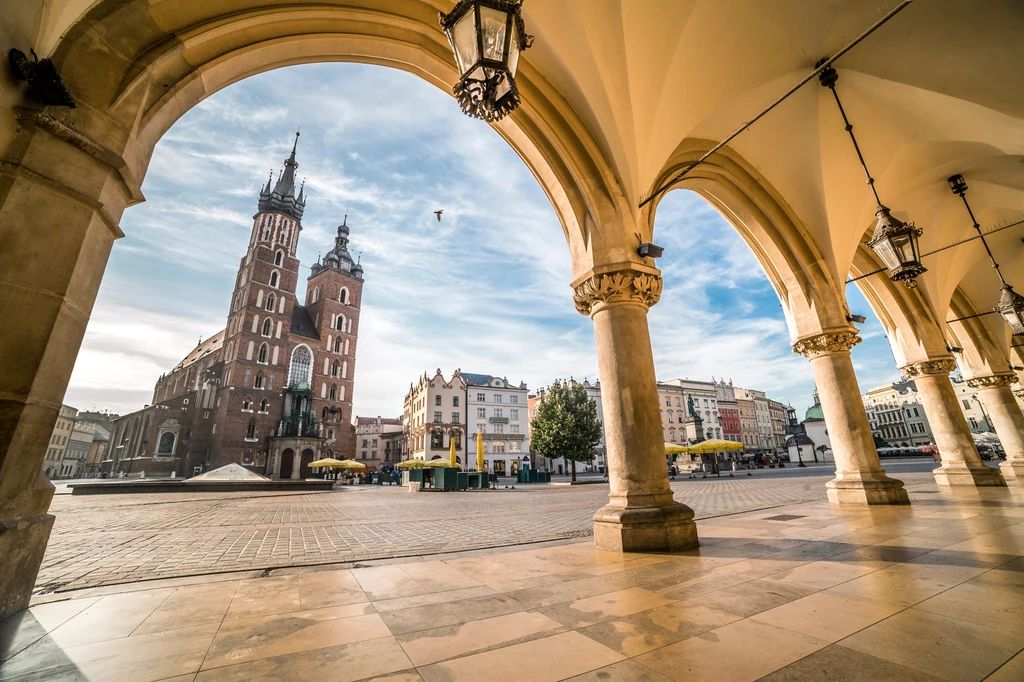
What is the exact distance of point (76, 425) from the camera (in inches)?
3000

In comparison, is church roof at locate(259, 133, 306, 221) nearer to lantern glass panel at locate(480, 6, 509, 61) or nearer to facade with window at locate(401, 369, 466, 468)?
facade with window at locate(401, 369, 466, 468)

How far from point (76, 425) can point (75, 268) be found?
4337 inches

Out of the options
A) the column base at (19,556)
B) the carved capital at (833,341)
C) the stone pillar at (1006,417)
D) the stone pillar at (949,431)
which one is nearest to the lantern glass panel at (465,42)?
the column base at (19,556)

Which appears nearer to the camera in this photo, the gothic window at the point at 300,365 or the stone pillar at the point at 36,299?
the stone pillar at the point at 36,299

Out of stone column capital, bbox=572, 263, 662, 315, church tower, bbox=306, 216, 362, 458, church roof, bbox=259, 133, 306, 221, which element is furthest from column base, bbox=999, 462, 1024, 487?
church roof, bbox=259, 133, 306, 221

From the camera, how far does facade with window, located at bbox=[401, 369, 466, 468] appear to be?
48.1m

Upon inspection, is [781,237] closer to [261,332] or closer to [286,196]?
[261,332]

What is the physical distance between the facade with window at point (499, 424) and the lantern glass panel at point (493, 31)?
4950 cm

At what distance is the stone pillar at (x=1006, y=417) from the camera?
1110 centimetres

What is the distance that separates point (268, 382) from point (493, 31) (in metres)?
48.2

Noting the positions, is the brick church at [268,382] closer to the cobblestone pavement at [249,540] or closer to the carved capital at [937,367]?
the cobblestone pavement at [249,540]

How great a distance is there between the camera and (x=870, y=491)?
6.98 meters

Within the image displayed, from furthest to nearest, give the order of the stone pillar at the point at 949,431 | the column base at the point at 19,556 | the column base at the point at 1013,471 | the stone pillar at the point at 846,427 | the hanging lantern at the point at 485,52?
the column base at the point at 1013,471
the stone pillar at the point at 949,431
the stone pillar at the point at 846,427
the hanging lantern at the point at 485,52
the column base at the point at 19,556

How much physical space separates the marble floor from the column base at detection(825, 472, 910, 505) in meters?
3.45
